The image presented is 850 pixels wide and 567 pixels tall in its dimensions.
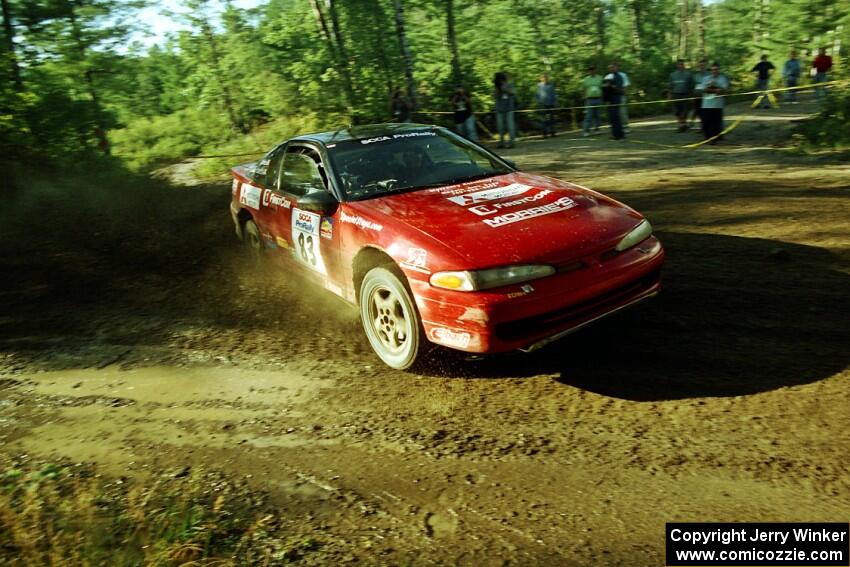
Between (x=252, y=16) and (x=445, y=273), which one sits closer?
(x=445, y=273)

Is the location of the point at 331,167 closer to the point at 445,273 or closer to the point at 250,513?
the point at 445,273

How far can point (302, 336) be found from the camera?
215 inches

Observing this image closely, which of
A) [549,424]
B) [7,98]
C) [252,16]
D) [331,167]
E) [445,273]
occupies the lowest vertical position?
[549,424]

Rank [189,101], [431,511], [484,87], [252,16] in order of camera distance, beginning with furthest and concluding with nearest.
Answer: [189,101] → [252,16] → [484,87] → [431,511]

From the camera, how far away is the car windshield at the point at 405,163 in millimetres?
5113

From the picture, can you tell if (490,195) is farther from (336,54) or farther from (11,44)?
(336,54)

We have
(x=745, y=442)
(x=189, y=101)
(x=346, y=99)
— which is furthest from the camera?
(x=189, y=101)

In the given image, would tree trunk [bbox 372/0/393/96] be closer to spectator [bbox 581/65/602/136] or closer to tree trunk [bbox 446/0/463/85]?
tree trunk [bbox 446/0/463/85]

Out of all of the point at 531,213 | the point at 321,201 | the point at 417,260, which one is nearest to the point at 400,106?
the point at 321,201

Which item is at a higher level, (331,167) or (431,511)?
(331,167)

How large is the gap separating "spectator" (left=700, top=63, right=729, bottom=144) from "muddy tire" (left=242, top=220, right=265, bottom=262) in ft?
35.8

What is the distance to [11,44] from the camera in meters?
15.9

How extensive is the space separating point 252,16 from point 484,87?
12214mm

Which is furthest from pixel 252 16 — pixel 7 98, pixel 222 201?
pixel 222 201
